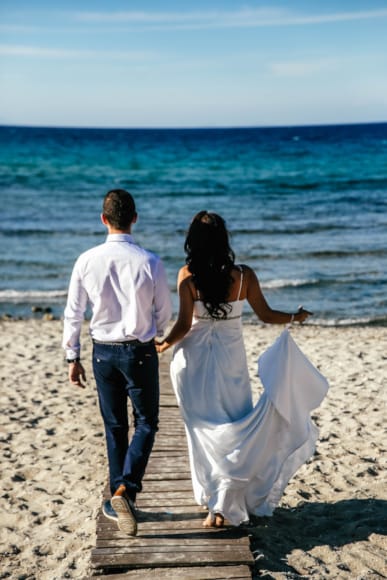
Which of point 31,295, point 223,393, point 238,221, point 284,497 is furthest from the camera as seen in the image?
point 238,221

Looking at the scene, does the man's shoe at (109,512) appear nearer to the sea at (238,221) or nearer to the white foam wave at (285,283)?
the sea at (238,221)

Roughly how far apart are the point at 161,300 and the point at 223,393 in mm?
729

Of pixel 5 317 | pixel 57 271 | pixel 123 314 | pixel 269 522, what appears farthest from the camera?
pixel 57 271

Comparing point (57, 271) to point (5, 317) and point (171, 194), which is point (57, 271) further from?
point (171, 194)

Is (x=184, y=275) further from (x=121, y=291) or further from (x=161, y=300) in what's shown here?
(x=121, y=291)

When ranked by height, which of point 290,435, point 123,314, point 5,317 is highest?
point 123,314

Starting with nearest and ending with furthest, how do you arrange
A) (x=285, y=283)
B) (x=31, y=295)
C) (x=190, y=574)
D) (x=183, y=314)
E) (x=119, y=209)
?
(x=190, y=574)
(x=119, y=209)
(x=183, y=314)
(x=31, y=295)
(x=285, y=283)

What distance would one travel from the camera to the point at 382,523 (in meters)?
5.11

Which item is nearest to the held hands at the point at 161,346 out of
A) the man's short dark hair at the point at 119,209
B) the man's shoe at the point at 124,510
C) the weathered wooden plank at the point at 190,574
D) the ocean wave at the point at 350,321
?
the man's short dark hair at the point at 119,209

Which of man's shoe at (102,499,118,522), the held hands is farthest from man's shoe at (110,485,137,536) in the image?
the held hands

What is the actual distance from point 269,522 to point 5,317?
886cm

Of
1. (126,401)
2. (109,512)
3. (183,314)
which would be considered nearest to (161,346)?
(183,314)

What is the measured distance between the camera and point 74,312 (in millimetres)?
4332

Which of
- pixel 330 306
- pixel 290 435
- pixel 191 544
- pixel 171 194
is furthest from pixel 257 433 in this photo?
pixel 171 194
